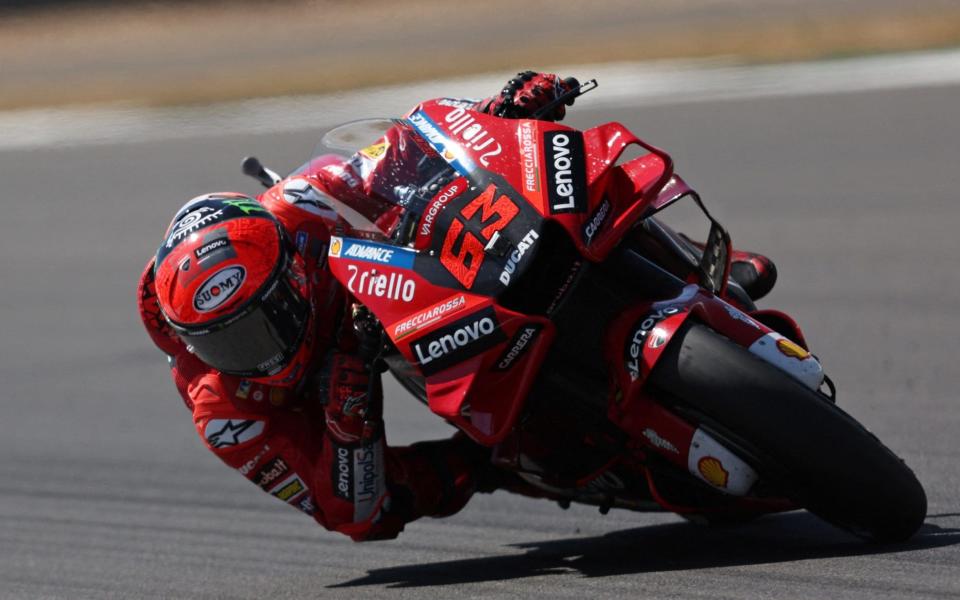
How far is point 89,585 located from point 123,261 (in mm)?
5570

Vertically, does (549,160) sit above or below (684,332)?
above

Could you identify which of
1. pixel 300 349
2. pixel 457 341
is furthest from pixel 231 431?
pixel 457 341

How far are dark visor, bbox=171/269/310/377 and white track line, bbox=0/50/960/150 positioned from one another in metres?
7.88

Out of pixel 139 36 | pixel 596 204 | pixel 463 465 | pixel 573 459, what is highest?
pixel 596 204

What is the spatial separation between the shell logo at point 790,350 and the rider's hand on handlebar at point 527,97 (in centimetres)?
92

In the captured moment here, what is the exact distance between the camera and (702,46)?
1430cm

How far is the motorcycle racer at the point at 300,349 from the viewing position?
3867 millimetres

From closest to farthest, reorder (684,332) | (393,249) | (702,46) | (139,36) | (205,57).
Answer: (684,332) < (393,249) < (702,46) < (205,57) < (139,36)

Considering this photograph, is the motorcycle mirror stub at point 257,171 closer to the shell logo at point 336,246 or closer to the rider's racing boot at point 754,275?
the shell logo at point 336,246

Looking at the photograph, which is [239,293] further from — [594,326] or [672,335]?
[672,335]

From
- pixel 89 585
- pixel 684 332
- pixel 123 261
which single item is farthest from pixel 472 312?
pixel 123 261

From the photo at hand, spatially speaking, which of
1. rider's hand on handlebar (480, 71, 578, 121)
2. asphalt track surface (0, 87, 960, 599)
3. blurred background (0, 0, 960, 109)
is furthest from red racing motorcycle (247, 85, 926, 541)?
blurred background (0, 0, 960, 109)

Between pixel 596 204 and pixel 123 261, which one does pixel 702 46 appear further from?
pixel 596 204

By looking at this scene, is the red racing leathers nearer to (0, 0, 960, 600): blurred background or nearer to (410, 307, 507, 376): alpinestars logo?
(0, 0, 960, 600): blurred background
